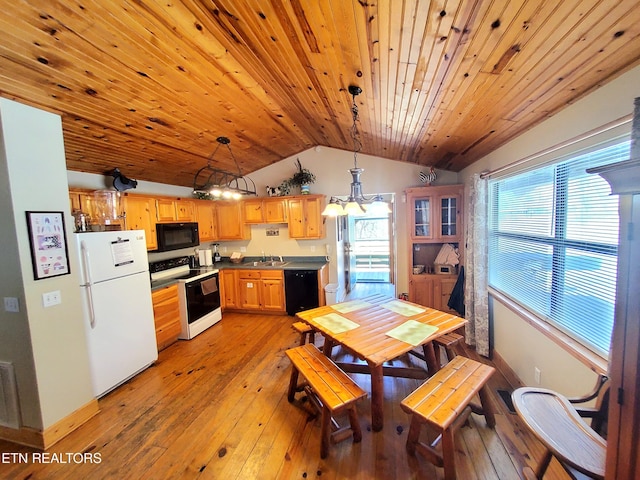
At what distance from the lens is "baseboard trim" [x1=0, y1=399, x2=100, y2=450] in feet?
6.57

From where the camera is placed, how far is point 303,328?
9.61ft

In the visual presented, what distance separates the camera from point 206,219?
15.7 ft

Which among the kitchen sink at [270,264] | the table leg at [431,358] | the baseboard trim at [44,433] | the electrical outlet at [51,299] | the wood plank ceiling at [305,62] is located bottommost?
the baseboard trim at [44,433]

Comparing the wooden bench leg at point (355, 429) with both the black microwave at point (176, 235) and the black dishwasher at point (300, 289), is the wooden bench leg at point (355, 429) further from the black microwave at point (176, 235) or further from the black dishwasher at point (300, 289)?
the black microwave at point (176, 235)

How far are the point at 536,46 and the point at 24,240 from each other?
334cm

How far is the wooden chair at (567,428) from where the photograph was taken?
1135mm

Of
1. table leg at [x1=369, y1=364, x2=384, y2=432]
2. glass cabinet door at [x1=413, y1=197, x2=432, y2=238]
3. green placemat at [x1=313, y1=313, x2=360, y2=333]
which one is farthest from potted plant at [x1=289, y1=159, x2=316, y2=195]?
table leg at [x1=369, y1=364, x2=384, y2=432]

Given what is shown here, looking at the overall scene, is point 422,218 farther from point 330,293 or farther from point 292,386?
point 292,386

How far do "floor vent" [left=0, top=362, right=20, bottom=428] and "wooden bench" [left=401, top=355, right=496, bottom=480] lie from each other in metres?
2.87

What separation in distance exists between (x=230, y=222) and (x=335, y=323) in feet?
10.7

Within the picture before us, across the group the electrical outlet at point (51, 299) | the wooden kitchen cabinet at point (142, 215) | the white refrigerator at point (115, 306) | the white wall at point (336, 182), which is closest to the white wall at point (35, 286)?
the electrical outlet at point (51, 299)

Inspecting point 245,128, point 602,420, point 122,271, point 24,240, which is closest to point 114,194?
point 122,271

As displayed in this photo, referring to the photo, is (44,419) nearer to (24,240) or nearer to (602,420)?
(24,240)

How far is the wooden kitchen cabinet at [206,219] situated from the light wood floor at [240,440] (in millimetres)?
2419
